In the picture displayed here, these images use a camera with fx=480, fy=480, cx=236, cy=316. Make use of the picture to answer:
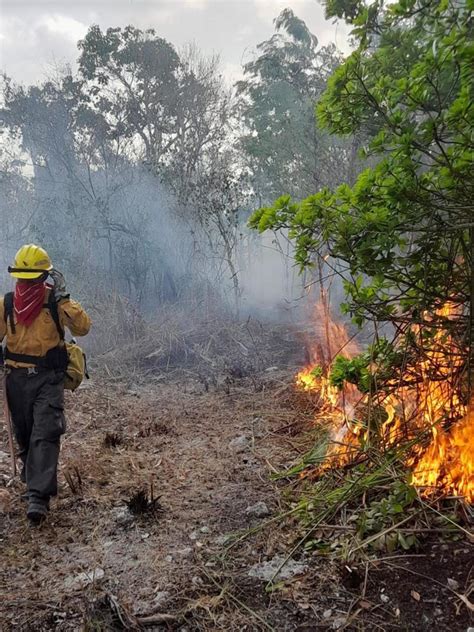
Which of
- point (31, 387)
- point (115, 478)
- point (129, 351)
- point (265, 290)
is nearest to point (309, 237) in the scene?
point (31, 387)

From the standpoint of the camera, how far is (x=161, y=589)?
8.58 feet

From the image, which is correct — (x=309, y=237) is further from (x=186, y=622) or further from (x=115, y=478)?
(x=115, y=478)

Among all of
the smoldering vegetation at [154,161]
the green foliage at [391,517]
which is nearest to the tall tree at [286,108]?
the smoldering vegetation at [154,161]

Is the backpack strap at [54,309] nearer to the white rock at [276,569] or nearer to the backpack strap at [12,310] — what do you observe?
the backpack strap at [12,310]

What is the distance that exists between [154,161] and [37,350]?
10899 millimetres

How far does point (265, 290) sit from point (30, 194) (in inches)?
480

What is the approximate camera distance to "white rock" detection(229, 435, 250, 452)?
475cm

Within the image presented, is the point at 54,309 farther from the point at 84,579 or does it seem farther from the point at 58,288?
the point at 84,579

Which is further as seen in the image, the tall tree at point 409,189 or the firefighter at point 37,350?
the firefighter at point 37,350

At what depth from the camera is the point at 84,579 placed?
2.74 m

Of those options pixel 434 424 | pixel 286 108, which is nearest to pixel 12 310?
pixel 434 424

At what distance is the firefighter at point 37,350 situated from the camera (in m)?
3.58

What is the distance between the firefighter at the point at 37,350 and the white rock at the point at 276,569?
1.69m

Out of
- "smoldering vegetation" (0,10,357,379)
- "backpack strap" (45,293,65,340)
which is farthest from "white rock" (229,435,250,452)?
"smoldering vegetation" (0,10,357,379)
